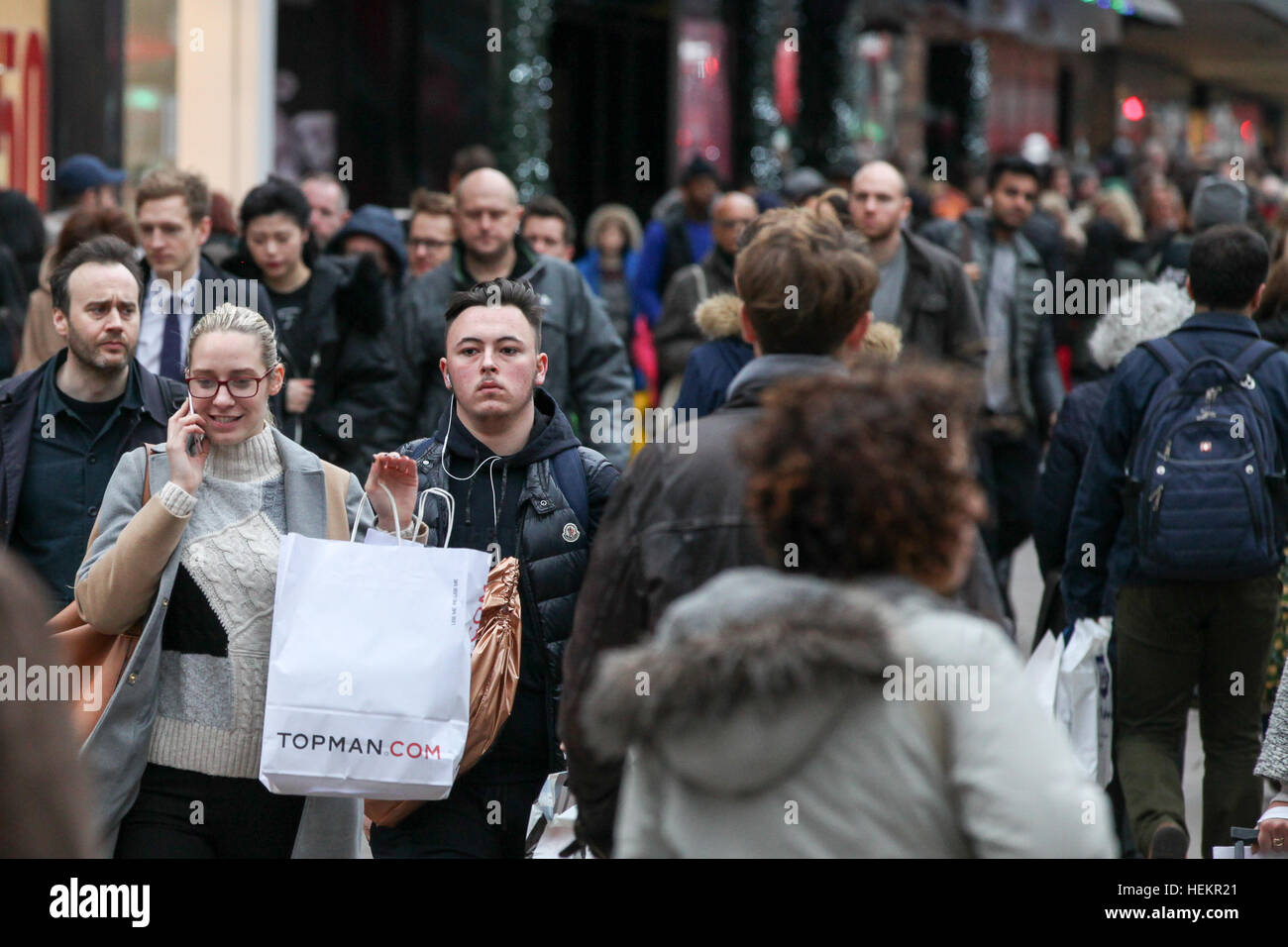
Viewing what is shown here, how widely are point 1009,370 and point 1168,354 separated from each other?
315cm

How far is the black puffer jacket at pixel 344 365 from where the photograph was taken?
23.8ft

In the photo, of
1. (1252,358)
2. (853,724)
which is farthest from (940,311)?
(853,724)

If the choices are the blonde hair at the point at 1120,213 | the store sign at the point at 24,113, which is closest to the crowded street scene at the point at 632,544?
the blonde hair at the point at 1120,213

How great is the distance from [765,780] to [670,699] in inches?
6.1

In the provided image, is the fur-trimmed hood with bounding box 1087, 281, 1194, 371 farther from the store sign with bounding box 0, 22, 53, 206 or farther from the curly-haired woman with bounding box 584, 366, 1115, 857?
the store sign with bounding box 0, 22, 53, 206

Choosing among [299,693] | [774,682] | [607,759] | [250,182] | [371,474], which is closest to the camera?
[774,682]

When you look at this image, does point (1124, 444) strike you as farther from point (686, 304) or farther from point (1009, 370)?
point (686, 304)

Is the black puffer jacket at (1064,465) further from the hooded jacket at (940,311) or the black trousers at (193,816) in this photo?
the black trousers at (193,816)

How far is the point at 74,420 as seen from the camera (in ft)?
17.0

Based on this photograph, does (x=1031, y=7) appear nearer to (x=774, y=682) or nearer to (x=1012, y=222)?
(x=1012, y=222)

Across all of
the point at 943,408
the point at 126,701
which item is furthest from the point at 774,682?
the point at 126,701

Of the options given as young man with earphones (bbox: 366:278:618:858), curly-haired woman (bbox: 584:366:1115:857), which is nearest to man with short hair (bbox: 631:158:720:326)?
young man with earphones (bbox: 366:278:618:858)

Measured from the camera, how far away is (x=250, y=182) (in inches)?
534
